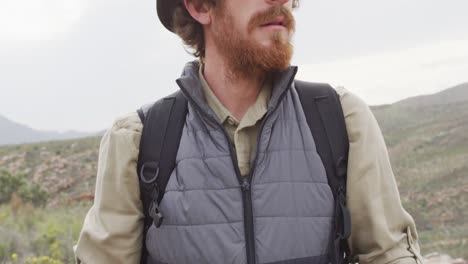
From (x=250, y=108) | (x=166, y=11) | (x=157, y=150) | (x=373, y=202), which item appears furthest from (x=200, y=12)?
(x=373, y=202)

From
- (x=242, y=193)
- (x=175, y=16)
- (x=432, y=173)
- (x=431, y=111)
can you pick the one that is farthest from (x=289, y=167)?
(x=431, y=111)

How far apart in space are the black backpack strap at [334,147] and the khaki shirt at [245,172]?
0.11 feet

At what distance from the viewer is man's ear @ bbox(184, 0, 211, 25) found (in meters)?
2.48

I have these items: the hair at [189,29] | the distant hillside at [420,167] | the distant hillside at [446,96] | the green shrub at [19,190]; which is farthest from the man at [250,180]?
the distant hillside at [446,96]

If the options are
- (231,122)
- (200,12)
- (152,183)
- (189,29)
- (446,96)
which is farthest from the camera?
(446,96)

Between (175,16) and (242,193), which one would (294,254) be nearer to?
(242,193)

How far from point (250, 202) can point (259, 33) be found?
649 mm

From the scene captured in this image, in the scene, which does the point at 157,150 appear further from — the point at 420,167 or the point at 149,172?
the point at 420,167

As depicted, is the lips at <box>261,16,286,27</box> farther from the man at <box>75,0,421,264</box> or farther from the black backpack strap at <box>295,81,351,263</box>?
the black backpack strap at <box>295,81,351,263</box>

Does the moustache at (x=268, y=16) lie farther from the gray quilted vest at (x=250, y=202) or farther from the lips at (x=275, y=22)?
the gray quilted vest at (x=250, y=202)

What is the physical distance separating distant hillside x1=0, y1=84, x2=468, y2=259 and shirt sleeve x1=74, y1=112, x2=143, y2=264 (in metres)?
8.14

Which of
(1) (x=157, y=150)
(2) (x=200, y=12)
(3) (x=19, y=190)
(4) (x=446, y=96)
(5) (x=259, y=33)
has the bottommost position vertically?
(4) (x=446, y=96)

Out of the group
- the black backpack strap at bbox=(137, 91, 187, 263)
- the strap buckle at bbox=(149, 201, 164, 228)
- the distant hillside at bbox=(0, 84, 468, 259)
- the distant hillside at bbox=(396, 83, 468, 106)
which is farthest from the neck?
the distant hillside at bbox=(396, 83, 468, 106)

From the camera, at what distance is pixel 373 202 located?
2070 mm
